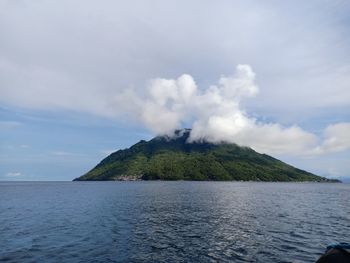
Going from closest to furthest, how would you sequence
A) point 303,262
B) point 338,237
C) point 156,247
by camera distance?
point 303,262
point 156,247
point 338,237

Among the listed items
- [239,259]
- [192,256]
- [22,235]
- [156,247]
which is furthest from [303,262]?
[22,235]

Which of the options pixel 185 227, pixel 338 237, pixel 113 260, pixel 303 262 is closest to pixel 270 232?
pixel 338 237

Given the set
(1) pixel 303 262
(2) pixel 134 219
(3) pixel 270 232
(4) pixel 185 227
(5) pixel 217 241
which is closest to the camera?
(1) pixel 303 262

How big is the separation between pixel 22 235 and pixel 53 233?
209 inches

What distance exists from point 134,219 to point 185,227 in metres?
17.9

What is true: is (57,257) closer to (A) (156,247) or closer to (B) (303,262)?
(A) (156,247)

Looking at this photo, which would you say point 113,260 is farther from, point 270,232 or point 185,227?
point 270,232

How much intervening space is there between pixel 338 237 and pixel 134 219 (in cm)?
4489

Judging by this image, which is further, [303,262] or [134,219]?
[134,219]

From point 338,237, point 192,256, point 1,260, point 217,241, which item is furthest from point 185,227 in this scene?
point 1,260

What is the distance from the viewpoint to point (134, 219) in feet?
268

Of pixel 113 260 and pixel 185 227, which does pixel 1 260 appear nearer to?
pixel 113 260

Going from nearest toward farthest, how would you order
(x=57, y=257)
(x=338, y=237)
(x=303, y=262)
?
1. (x=303, y=262)
2. (x=57, y=257)
3. (x=338, y=237)

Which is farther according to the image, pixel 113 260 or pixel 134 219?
pixel 134 219
